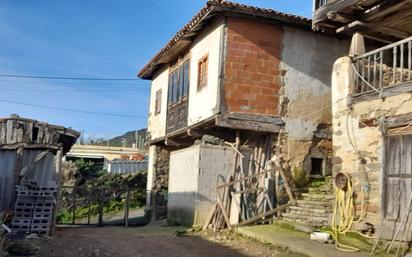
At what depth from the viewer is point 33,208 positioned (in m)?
10.4

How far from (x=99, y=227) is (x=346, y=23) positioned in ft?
28.4

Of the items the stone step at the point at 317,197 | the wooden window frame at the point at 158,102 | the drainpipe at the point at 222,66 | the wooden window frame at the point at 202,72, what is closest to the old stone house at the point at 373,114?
the stone step at the point at 317,197

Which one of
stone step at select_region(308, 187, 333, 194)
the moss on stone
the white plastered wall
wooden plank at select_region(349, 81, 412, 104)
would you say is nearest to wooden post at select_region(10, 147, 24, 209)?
the white plastered wall

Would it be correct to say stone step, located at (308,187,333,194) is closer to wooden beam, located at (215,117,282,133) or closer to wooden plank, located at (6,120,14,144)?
wooden beam, located at (215,117,282,133)

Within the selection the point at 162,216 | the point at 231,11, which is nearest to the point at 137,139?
the point at 162,216

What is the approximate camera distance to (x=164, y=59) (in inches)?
647

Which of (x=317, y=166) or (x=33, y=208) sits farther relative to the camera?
(x=317, y=166)

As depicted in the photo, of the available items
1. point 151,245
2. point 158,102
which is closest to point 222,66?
point 151,245

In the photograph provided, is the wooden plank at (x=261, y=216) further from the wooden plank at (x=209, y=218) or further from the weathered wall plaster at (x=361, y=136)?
the weathered wall plaster at (x=361, y=136)

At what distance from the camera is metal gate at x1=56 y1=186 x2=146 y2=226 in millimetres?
14664

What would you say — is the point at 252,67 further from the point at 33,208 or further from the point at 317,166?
the point at 33,208

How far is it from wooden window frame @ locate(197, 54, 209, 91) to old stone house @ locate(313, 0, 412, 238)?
3.79 m

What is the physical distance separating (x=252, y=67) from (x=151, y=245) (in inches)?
213

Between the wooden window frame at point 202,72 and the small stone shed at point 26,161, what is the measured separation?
428cm
